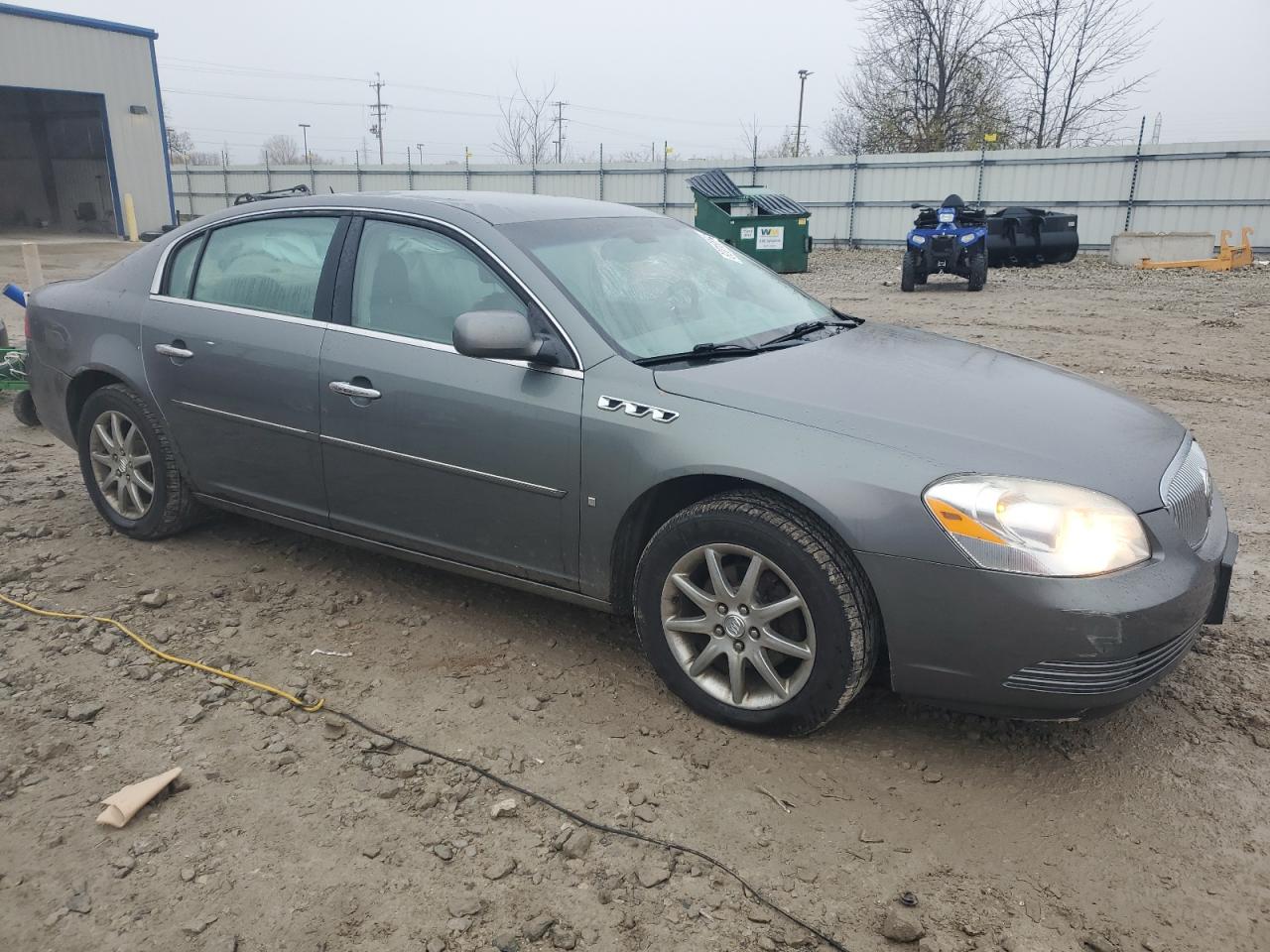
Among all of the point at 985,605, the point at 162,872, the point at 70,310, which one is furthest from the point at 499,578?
the point at 70,310

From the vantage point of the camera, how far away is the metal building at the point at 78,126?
25.2 m

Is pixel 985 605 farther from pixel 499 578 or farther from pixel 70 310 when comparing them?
pixel 70 310

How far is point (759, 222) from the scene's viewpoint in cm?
1941

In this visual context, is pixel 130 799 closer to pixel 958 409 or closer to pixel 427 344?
pixel 427 344

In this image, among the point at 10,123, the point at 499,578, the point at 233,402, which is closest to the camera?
the point at 499,578

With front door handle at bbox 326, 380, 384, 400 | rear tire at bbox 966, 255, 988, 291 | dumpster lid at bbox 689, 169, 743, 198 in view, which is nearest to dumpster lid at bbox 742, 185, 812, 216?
dumpster lid at bbox 689, 169, 743, 198

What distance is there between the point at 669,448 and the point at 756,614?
55 cm

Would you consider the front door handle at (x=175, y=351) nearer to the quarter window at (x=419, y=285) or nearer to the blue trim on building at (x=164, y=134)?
the quarter window at (x=419, y=285)

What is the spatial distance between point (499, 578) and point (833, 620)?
1268 millimetres

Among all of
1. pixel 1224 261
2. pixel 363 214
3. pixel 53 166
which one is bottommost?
pixel 1224 261

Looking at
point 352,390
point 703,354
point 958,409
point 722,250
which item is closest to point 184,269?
point 352,390

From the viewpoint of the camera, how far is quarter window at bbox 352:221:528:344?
3438 mm

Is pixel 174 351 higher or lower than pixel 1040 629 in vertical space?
higher

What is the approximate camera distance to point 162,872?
2.43m
